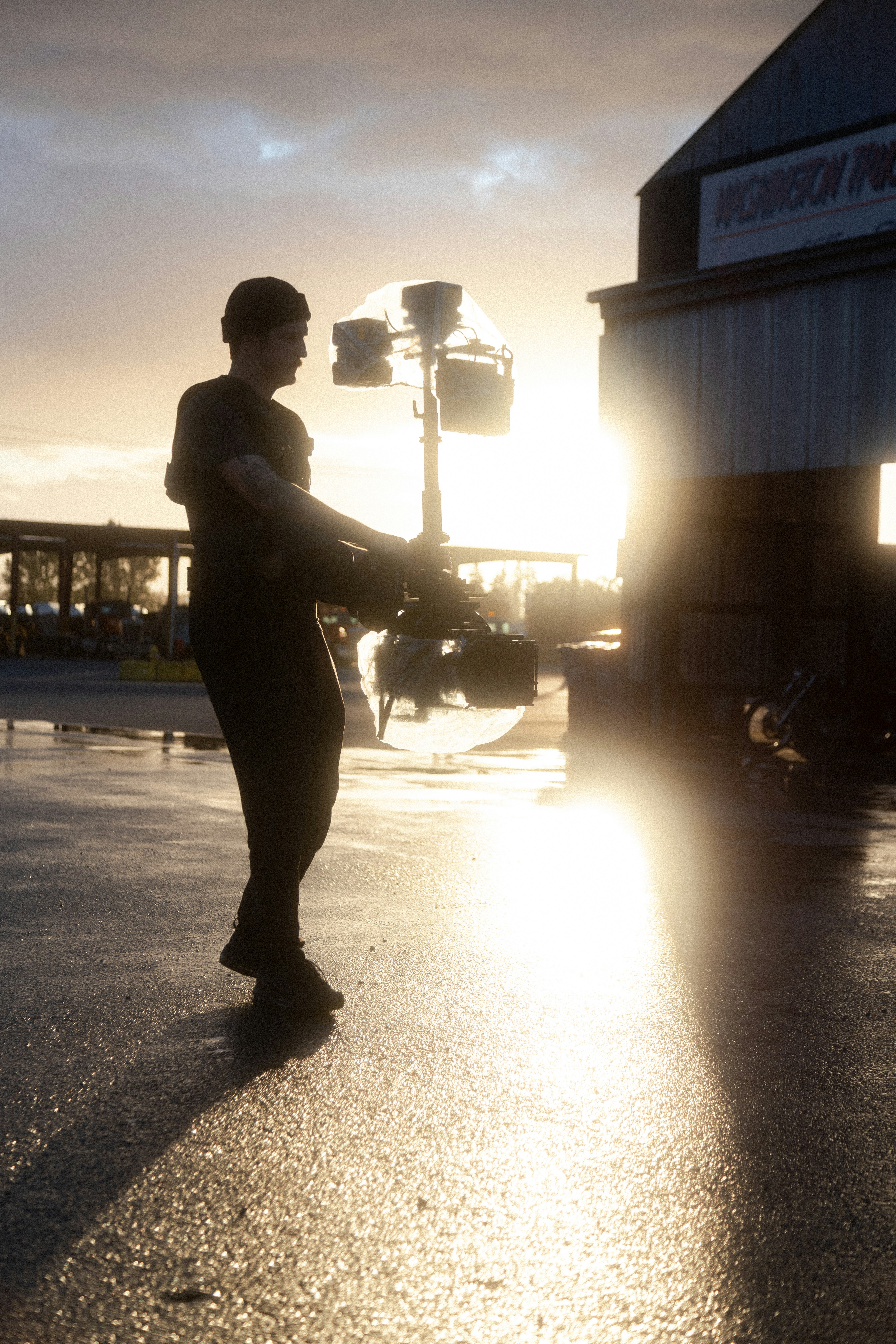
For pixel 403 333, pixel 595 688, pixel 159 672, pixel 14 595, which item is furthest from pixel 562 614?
pixel 403 333

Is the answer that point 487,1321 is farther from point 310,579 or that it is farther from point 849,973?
point 849,973

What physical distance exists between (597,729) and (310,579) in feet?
47.6

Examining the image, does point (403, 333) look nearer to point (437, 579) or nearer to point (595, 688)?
point (437, 579)

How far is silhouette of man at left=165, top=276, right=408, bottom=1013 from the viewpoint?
404 cm

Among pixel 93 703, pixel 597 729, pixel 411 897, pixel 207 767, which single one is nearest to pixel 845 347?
pixel 597 729

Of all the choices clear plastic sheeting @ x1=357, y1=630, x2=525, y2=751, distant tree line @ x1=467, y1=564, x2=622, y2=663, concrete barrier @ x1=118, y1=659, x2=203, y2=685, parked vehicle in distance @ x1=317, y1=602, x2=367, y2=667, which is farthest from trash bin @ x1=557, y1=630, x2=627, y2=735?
distant tree line @ x1=467, y1=564, x2=622, y2=663

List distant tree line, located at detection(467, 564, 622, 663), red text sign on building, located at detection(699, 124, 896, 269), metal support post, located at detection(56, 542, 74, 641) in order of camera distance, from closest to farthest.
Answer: red text sign on building, located at detection(699, 124, 896, 269)
metal support post, located at detection(56, 542, 74, 641)
distant tree line, located at detection(467, 564, 622, 663)

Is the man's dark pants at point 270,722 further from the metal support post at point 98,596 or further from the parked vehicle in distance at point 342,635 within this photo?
the metal support post at point 98,596

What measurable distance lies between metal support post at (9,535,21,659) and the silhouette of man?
48.3 m

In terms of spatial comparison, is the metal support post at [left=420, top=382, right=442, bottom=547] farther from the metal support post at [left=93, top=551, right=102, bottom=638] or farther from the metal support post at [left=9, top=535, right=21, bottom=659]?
the metal support post at [left=93, top=551, right=102, bottom=638]

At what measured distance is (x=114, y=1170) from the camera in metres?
2.97

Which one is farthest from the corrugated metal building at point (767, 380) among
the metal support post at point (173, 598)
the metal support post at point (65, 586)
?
the metal support post at point (65, 586)

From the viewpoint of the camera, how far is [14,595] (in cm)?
5291

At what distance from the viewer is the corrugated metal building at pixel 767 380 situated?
620 inches
